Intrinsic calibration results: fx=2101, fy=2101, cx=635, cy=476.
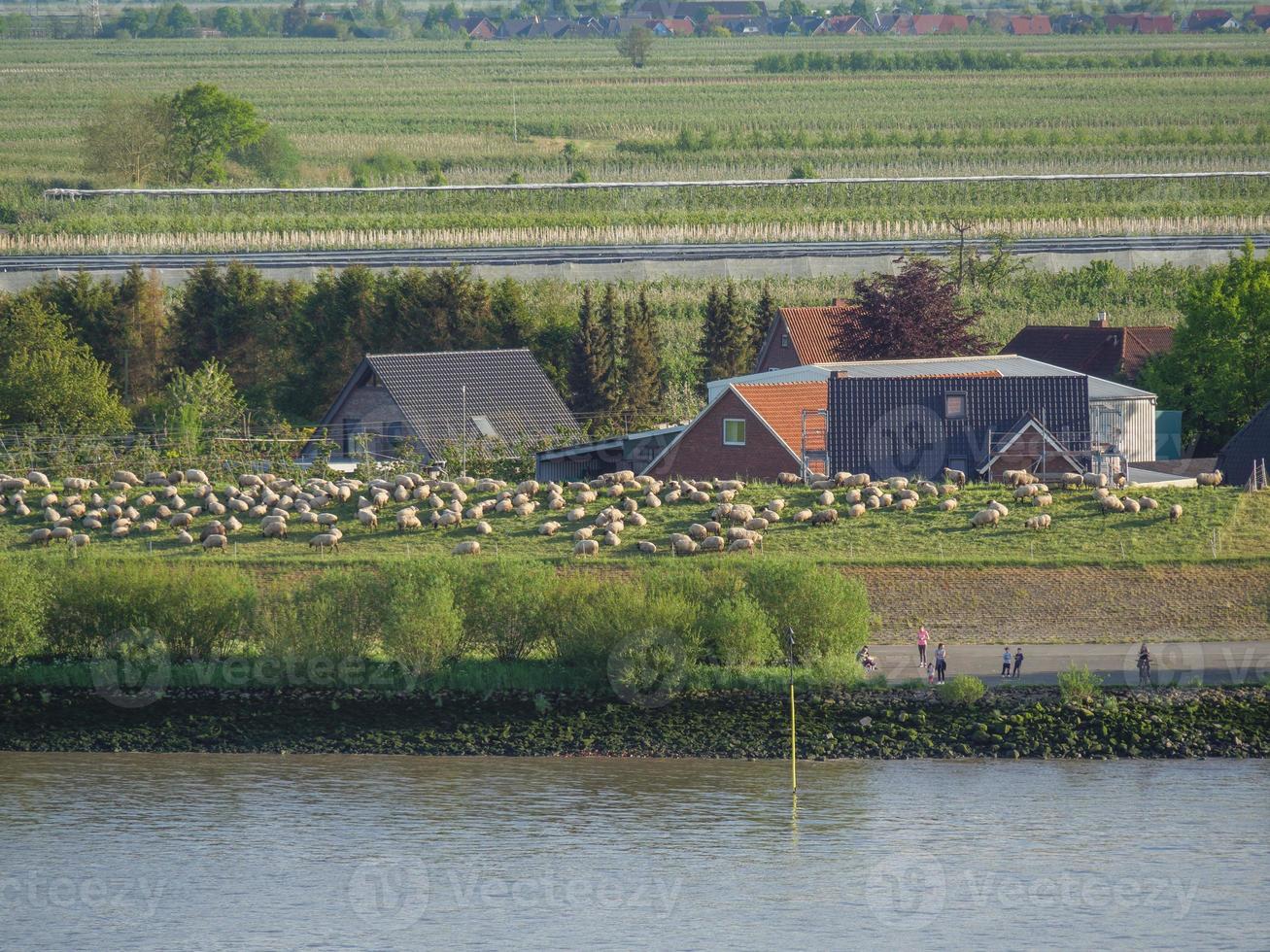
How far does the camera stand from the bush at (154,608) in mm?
37688

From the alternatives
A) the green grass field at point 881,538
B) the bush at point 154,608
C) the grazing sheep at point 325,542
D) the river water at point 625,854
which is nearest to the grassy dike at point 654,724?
the river water at point 625,854

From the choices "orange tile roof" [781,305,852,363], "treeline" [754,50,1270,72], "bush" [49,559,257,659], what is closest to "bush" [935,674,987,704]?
"bush" [49,559,257,659]

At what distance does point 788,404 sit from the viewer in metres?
51.4

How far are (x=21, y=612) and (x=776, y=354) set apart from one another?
31850mm

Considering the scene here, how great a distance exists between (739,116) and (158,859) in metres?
123

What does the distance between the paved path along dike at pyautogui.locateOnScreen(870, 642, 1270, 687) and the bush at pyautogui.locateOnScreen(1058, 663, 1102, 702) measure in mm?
623

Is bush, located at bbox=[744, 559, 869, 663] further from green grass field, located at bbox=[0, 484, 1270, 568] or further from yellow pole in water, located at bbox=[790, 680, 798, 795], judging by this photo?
green grass field, located at bbox=[0, 484, 1270, 568]

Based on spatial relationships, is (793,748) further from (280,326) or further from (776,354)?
(280,326)

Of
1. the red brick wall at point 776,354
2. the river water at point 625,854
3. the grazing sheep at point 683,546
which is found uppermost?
the red brick wall at point 776,354

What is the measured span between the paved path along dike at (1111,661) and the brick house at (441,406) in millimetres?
18048

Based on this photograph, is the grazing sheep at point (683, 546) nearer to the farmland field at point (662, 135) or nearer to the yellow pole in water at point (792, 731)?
the yellow pole in water at point (792, 731)

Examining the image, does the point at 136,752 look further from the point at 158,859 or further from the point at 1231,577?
the point at 1231,577

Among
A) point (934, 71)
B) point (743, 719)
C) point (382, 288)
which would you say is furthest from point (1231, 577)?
point (934, 71)

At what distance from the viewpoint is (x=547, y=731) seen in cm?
3525
